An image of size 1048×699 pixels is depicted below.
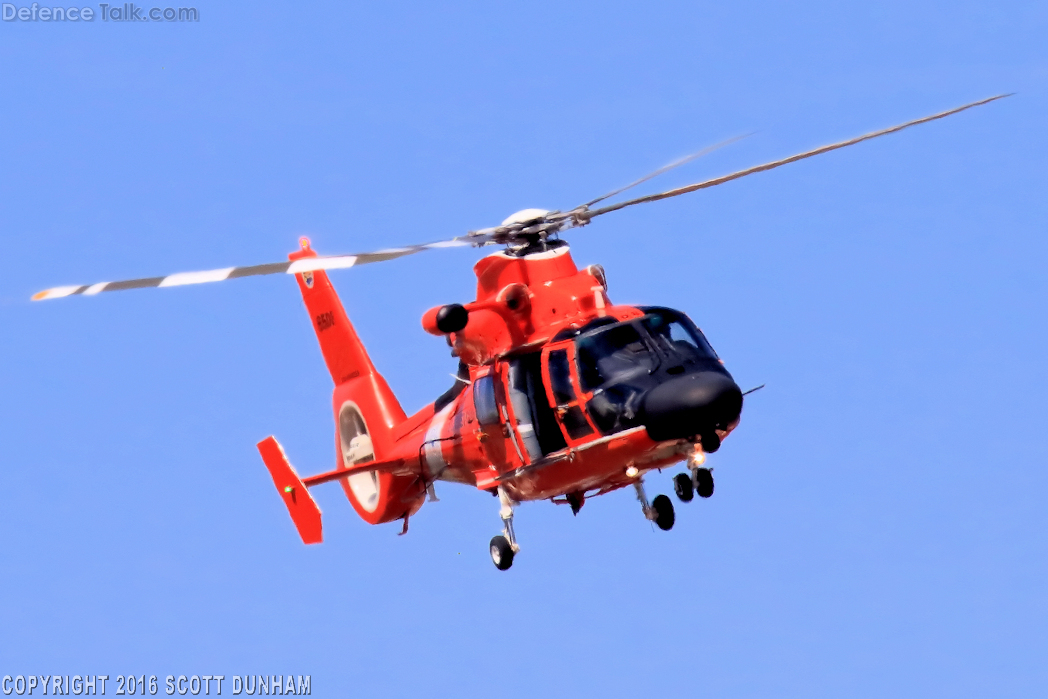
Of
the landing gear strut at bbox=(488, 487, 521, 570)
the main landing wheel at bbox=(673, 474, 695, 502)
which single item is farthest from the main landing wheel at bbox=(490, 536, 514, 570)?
the main landing wheel at bbox=(673, 474, 695, 502)

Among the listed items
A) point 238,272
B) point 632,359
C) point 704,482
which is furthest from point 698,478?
point 238,272

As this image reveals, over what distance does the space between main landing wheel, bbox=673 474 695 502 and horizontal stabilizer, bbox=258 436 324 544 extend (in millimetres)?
5523

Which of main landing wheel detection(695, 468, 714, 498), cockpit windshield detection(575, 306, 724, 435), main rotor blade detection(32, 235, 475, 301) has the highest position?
main rotor blade detection(32, 235, 475, 301)

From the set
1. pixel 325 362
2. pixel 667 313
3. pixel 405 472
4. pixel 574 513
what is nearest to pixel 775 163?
pixel 667 313

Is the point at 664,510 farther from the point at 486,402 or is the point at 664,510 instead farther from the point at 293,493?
the point at 293,493

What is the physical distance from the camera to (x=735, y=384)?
20.7m

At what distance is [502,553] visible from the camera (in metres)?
23.2

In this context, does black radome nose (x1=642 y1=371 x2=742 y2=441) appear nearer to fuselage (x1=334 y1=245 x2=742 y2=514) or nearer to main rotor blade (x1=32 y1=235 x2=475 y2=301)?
fuselage (x1=334 y1=245 x2=742 y2=514)

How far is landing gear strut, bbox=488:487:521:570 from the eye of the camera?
2312cm

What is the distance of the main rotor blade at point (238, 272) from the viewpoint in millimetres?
19422

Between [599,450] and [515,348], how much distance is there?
189 centimetres

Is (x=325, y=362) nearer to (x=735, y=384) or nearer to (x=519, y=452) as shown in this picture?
(x=519, y=452)

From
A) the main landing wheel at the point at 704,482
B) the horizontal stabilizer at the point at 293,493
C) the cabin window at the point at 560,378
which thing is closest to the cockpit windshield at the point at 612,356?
the cabin window at the point at 560,378

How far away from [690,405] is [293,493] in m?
7.32
